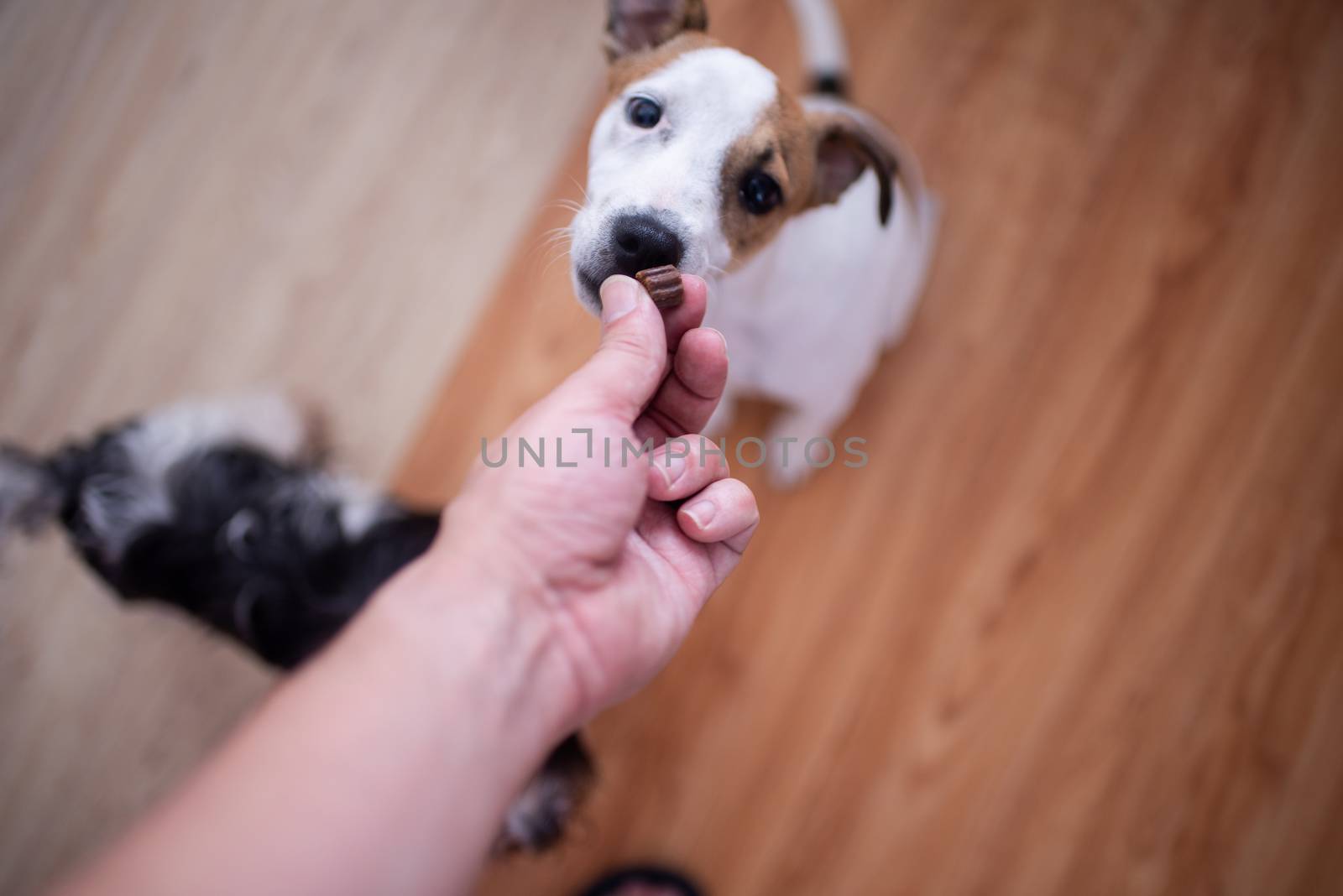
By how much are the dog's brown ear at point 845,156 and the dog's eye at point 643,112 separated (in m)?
0.29

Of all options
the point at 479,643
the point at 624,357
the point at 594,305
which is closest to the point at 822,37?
the point at 594,305

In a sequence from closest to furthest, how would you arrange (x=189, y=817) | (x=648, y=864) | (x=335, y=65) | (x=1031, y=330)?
1. (x=189, y=817)
2. (x=648, y=864)
3. (x=1031, y=330)
4. (x=335, y=65)

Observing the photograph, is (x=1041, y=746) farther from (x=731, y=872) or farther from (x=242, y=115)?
(x=242, y=115)

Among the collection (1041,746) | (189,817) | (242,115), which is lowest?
(189,817)

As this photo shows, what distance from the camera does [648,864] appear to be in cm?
184

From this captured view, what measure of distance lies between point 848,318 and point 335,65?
171cm

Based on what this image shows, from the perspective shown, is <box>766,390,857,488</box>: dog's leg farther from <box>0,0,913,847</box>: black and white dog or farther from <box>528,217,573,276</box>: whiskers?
<box>528,217,573,276</box>: whiskers

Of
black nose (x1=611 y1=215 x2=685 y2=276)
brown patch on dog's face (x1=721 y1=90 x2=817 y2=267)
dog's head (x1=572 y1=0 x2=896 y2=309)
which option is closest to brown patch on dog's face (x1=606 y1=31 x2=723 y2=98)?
dog's head (x1=572 y1=0 x2=896 y2=309)

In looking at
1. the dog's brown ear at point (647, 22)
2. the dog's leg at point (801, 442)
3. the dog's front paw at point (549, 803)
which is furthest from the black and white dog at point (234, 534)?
the dog's brown ear at point (647, 22)

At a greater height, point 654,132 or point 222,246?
point 654,132

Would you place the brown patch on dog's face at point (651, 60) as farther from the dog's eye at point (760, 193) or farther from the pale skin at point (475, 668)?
the pale skin at point (475, 668)

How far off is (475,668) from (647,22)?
1.17m

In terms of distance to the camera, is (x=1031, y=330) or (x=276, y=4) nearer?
(x=1031, y=330)

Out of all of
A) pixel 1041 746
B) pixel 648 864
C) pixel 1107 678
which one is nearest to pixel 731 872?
pixel 648 864
